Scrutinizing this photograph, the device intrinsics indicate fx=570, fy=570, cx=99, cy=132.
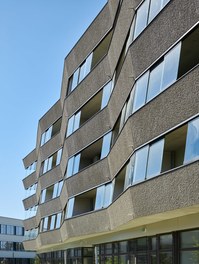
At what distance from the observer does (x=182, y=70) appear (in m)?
16.0

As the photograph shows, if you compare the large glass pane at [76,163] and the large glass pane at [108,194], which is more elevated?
the large glass pane at [76,163]

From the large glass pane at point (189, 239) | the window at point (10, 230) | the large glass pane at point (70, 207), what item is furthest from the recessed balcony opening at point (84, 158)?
the window at point (10, 230)

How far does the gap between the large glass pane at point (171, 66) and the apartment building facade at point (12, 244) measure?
77785 mm

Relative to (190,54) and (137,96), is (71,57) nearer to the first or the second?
(137,96)

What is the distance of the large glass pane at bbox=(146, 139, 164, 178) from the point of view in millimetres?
17125

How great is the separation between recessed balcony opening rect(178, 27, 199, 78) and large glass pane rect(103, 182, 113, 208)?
429 inches

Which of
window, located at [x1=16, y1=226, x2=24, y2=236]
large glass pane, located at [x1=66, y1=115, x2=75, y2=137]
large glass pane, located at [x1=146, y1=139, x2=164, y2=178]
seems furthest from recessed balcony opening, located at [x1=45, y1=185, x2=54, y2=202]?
window, located at [x1=16, y1=226, x2=24, y2=236]

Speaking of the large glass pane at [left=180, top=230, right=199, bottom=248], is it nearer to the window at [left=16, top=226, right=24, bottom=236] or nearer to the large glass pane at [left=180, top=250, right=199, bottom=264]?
the large glass pane at [left=180, top=250, right=199, bottom=264]

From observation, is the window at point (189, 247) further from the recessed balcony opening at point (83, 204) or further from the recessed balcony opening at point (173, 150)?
the recessed balcony opening at point (83, 204)

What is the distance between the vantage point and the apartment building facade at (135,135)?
1550cm

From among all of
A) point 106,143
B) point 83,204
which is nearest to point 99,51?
point 106,143

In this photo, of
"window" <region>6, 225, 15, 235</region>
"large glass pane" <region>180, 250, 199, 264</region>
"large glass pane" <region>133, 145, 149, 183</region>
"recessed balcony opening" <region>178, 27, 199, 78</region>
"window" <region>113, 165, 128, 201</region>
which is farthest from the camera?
"window" <region>6, 225, 15, 235</region>

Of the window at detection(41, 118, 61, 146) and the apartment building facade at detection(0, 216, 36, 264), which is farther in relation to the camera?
the apartment building facade at detection(0, 216, 36, 264)

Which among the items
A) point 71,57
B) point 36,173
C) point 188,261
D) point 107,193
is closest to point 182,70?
point 188,261
